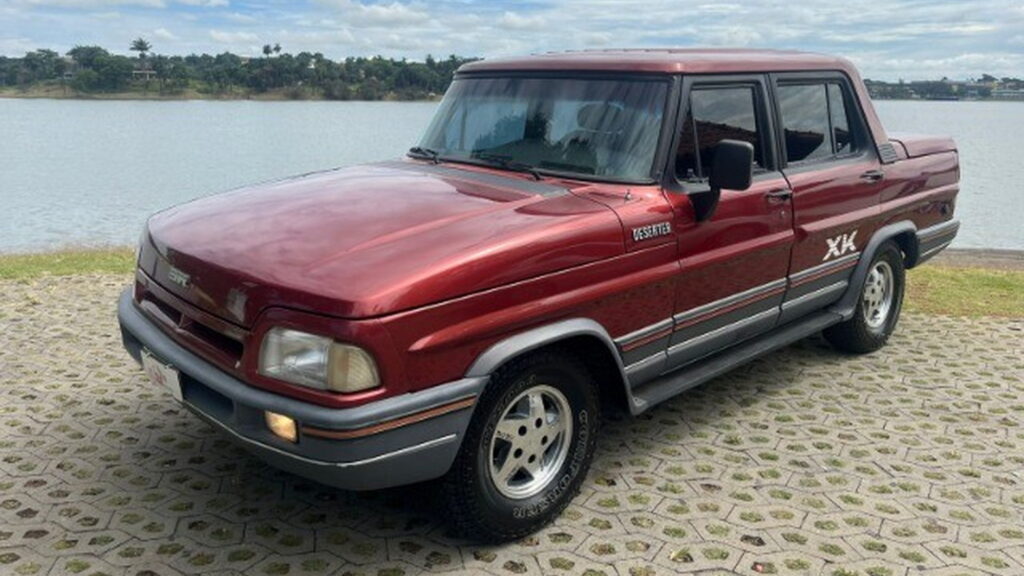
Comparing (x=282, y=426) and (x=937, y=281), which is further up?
(x=282, y=426)

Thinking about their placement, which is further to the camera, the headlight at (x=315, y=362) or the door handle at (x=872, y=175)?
the door handle at (x=872, y=175)

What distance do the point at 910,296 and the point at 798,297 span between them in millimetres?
3942

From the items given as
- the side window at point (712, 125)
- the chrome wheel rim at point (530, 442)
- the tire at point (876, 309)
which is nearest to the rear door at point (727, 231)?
the side window at point (712, 125)

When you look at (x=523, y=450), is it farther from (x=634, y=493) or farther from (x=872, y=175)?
(x=872, y=175)

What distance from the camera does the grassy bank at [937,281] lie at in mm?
7738

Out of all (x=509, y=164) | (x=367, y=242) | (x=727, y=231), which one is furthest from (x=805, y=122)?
(x=367, y=242)

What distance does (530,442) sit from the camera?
140 inches

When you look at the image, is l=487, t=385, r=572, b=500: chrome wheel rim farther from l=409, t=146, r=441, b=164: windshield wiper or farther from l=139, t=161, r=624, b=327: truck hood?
l=409, t=146, r=441, b=164: windshield wiper

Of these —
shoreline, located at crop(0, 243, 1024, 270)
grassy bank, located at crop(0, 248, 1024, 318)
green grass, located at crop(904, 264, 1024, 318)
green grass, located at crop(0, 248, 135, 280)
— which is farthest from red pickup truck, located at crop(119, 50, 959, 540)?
shoreline, located at crop(0, 243, 1024, 270)

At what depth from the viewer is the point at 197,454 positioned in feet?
14.1

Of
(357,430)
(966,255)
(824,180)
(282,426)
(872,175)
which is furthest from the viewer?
(966,255)

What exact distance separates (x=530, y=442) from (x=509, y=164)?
1502mm

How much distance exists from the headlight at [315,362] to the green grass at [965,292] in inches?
247

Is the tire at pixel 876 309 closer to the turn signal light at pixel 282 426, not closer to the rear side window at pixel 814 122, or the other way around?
the rear side window at pixel 814 122
